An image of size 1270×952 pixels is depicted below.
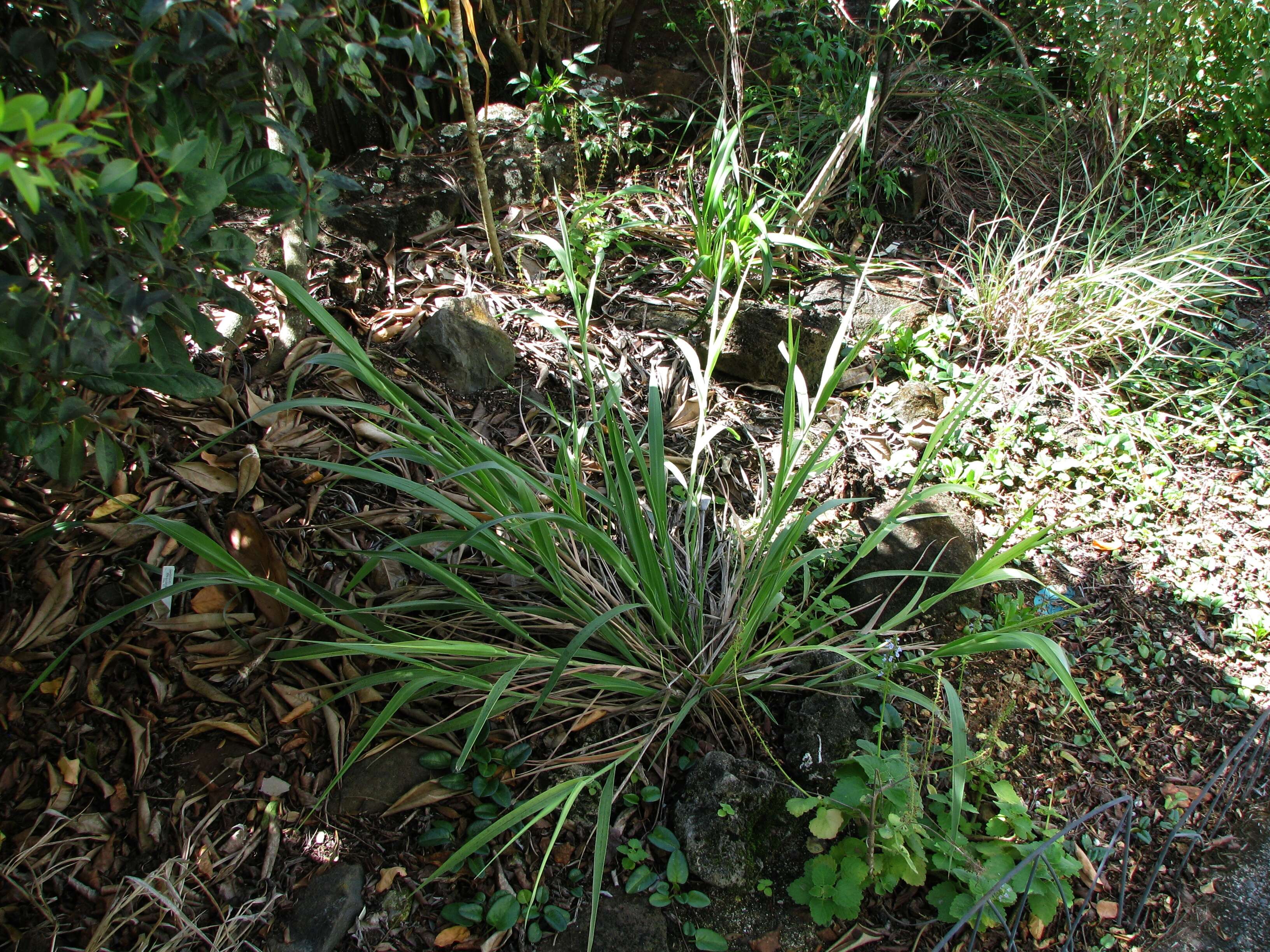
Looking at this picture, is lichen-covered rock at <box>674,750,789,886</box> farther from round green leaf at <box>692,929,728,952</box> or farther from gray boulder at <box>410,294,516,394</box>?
gray boulder at <box>410,294,516,394</box>

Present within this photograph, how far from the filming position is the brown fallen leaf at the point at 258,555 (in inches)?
62.9

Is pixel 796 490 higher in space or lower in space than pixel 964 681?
higher

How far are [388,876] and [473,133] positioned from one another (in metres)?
1.82

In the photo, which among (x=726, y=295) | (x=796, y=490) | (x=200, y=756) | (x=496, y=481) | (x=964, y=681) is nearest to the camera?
(x=200, y=756)

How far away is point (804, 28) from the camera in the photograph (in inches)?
127

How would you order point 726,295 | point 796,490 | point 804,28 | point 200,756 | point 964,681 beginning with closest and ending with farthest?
point 200,756 → point 796,490 → point 964,681 → point 726,295 → point 804,28

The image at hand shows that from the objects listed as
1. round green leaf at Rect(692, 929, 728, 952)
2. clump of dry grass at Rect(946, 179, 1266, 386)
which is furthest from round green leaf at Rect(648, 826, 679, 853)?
clump of dry grass at Rect(946, 179, 1266, 386)

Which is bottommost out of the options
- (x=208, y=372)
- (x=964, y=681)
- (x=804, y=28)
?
(x=964, y=681)

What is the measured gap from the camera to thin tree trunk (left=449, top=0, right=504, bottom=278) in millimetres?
1896

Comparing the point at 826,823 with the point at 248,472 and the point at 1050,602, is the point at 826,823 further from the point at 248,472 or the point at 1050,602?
the point at 248,472

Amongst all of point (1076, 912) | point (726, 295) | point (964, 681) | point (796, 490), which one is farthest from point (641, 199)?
point (1076, 912)

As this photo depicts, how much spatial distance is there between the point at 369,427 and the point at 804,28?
2473 mm

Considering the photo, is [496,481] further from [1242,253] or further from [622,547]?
[1242,253]

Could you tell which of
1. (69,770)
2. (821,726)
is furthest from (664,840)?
(69,770)
